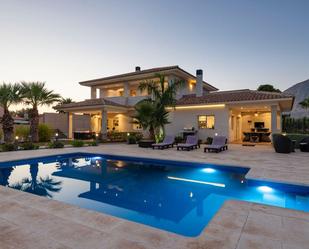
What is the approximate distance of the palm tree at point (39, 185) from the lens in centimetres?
693

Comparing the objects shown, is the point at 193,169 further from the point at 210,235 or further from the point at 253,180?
the point at 210,235

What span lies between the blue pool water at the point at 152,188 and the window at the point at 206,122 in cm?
1035

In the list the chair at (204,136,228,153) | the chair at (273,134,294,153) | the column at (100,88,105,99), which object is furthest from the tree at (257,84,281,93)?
the chair at (204,136,228,153)

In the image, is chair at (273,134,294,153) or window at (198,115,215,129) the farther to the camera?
window at (198,115,215,129)

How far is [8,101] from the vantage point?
58.3 feet

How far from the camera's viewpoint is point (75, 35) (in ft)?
61.3

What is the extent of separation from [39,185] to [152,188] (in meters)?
4.19

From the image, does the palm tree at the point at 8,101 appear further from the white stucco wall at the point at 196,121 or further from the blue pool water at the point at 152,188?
the white stucco wall at the point at 196,121

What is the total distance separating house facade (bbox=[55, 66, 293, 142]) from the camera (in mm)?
18422

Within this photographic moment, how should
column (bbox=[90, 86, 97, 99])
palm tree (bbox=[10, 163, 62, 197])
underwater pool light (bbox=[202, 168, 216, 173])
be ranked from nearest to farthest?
palm tree (bbox=[10, 163, 62, 197]) → underwater pool light (bbox=[202, 168, 216, 173]) → column (bbox=[90, 86, 97, 99])

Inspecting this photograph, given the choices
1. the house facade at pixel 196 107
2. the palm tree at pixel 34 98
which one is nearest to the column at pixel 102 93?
the house facade at pixel 196 107

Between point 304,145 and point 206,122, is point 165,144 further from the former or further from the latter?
point 304,145

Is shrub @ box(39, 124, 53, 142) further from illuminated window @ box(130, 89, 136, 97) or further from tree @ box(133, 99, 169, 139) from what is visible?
tree @ box(133, 99, 169, 139)

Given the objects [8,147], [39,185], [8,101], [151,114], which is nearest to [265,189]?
[39,185]
